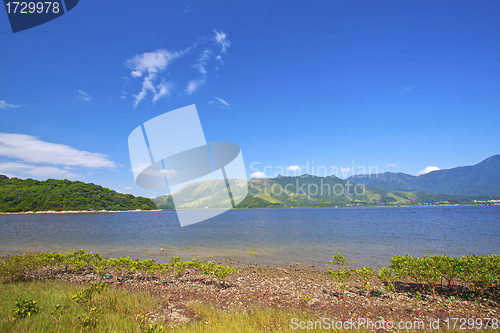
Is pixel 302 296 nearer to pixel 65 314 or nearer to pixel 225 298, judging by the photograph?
pixel 225 298

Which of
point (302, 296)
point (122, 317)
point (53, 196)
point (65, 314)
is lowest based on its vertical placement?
point (302, 296)

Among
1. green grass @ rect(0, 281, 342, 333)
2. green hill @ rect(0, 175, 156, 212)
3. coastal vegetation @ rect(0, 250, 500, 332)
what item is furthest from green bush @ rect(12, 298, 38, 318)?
green hill @ rect(0, 175, 156, 212)

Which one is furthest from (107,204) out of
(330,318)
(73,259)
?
(330,318)

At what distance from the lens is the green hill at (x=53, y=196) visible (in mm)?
137000

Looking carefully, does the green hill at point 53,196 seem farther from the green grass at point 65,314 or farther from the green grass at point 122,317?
the green grass at point 122,317

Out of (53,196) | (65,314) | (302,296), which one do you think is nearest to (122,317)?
(65,314)

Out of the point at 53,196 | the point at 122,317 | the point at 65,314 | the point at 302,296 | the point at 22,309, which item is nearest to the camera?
the point at 22,309

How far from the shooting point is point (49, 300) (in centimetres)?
884

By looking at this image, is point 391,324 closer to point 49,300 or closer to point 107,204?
point 49,300

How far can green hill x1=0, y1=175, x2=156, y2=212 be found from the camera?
137 m

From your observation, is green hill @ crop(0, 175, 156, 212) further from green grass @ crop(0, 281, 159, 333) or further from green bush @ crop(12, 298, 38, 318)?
green bush @ crop(12, 298, 38, 318)

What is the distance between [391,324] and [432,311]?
9.16 feet

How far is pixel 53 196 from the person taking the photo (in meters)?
155

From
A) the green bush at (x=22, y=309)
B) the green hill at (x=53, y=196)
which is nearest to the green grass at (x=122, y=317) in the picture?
the green bush at (x=22, y=309)
